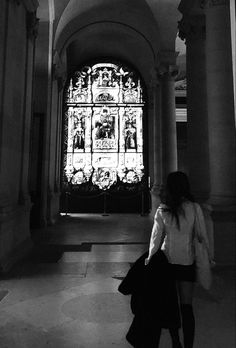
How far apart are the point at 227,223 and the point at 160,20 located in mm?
9227

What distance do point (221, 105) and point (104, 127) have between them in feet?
37.0

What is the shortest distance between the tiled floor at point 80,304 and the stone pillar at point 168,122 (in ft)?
18.8

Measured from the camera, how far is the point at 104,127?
15914 millimetres

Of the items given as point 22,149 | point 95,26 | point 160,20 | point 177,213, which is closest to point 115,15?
point 95,26

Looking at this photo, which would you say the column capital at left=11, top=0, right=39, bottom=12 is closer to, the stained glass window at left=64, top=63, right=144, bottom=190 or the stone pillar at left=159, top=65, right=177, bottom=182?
the stone pillar at left=159, top=65, right=177, bottom=182

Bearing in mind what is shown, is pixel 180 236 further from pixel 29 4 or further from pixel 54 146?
pixel 54 146

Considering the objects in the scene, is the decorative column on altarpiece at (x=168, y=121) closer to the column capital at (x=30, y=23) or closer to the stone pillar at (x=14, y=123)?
the stone pillar at (x=14, y=123)

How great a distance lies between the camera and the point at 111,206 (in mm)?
14953

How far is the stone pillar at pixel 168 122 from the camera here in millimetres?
11078

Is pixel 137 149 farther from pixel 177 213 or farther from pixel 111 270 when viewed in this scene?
pixel 177 213

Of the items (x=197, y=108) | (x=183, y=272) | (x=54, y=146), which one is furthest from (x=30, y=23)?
(x=183, y=272)

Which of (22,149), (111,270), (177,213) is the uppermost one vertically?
(22,149)

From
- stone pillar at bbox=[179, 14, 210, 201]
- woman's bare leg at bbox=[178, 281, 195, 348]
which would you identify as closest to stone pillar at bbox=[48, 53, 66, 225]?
stone pillar at bbox=[179, 14, 210, 201]

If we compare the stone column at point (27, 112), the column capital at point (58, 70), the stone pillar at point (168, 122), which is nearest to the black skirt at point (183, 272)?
the stone column at point (27, 112)
